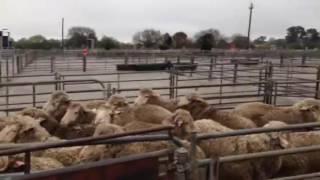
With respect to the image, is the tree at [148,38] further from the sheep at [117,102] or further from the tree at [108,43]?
the sheep at [117,102]

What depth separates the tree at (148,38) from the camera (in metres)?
69.2

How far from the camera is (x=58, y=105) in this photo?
276 inches

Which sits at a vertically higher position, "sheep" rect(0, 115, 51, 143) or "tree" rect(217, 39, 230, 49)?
"tree" rect(217, 39, 230, 49)

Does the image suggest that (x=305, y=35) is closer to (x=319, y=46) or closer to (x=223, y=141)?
(x=319, y=46)

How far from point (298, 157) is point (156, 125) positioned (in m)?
1.63

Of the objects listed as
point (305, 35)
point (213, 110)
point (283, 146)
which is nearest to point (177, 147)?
point (283, 146)

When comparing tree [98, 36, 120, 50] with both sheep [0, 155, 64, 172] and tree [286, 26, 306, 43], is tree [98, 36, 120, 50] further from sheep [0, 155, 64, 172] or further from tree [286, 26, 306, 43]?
sheep [0, 155, 64, 172]

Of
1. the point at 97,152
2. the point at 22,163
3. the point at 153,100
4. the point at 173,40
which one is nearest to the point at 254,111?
the point at 153,100

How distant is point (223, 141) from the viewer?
202 inches

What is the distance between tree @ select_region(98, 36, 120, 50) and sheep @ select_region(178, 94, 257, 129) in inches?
2335

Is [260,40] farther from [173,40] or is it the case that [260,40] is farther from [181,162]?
[181,162]

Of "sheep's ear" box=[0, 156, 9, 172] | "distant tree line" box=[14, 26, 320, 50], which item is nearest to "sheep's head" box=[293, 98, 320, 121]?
"sheep's ear" box=[0, 156, 9, 172]

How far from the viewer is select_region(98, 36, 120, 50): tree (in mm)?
67387

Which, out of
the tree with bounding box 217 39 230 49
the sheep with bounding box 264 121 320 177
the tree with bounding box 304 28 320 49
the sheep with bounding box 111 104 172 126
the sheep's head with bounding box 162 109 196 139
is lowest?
the sheep with bounding box 264 121 320 177
